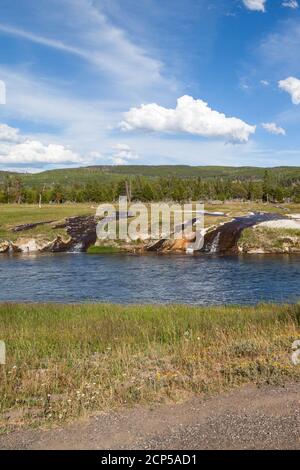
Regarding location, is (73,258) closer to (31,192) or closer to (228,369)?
(228,369)

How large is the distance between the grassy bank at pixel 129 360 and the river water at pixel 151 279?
13919 millimetres

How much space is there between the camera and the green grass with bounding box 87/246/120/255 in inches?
2530

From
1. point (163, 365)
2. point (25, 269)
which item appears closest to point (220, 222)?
point (25, 269)

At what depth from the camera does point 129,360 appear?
1362 cm

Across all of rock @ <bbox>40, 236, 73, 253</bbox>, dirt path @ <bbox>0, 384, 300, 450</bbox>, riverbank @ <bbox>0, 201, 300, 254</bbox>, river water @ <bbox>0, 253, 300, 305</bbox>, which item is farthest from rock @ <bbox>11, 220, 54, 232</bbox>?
dirt path @ <bbox>0, 384, 300, 450</bbox>

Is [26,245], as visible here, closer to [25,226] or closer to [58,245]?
[58,245]

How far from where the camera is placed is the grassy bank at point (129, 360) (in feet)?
36.2

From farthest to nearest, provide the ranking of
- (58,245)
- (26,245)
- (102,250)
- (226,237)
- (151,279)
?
(58,245) < (26,245) < (102,250) < (226,237) < (151,279)

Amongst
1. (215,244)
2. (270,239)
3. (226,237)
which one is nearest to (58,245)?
(215,244)

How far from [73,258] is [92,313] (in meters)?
35.2

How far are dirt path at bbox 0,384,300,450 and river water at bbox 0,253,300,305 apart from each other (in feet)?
73.0

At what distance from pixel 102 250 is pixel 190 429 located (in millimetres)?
56246

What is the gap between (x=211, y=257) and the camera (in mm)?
57938

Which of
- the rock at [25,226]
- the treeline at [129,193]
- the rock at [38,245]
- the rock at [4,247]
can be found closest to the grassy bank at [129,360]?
the rock at [38,245]
